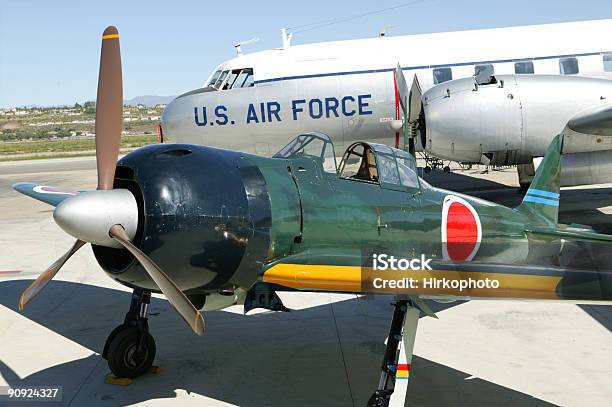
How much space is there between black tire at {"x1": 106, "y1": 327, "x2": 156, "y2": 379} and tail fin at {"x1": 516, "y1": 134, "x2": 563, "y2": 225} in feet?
17.7

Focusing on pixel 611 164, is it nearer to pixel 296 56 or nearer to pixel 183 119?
pixel 296 56

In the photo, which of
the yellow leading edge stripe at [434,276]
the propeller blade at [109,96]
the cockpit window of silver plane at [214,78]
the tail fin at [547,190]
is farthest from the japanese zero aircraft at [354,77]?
the propeller blade at [109,96]

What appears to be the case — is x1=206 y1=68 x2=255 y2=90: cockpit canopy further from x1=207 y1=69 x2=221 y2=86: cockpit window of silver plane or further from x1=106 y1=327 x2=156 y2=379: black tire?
x1=106 y1=327 x2=156 y2=379: black tire

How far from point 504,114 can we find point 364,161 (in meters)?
8.34

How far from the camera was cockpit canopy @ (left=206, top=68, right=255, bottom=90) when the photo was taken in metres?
17.8

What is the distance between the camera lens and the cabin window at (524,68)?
17578 mm

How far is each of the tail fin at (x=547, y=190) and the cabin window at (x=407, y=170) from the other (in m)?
2.23

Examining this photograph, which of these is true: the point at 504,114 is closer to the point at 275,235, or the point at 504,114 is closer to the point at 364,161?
the point at 364,161

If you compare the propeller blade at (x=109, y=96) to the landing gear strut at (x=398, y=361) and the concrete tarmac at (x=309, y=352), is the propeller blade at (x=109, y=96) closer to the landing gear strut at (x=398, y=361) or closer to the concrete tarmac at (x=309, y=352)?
the concrete tarmac at (x=309, y=352)

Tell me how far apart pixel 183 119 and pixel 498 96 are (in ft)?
26.5

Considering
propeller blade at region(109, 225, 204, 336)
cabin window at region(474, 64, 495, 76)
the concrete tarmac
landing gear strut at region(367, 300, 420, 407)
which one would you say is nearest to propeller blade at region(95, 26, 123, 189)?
propeller blade at region(109, 225, 204, 336)

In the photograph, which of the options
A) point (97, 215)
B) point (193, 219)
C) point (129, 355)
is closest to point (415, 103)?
point (129, 355)

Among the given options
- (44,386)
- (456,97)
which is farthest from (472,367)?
(456,97)

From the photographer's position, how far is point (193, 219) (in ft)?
20.6
